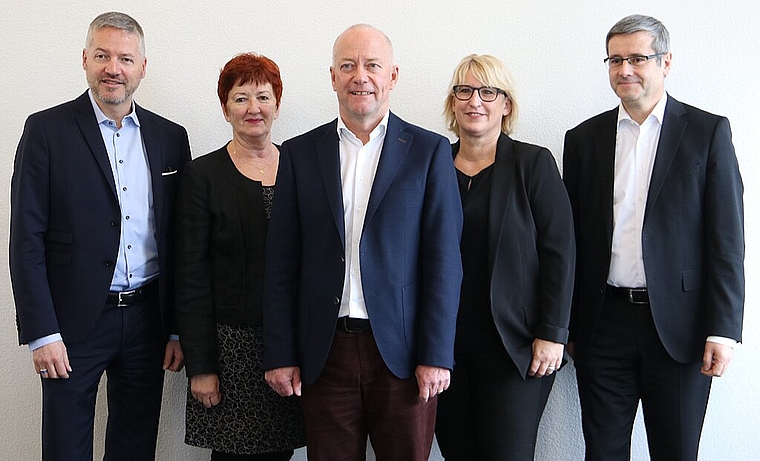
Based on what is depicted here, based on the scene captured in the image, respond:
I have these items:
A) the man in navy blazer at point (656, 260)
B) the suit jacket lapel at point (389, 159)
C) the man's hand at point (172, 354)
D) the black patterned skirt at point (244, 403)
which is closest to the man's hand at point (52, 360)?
Result: the man's hand at point (172, 354)

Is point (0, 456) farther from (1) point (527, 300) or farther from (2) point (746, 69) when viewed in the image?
(2) point (746, 69)

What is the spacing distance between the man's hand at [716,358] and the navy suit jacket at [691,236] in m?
0.04

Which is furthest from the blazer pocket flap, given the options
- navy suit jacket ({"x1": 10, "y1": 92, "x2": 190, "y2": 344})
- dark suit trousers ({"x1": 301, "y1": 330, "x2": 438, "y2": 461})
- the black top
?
navy suit jacket ({"x1": 10, "y1": 92, "x2": 190, "y2": 344})

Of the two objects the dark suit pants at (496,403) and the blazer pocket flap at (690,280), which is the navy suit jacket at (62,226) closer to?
the dark suit pants at (496,403)

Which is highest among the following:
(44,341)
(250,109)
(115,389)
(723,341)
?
(250,109)

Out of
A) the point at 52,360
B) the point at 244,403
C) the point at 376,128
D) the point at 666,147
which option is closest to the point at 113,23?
the point at 376,128

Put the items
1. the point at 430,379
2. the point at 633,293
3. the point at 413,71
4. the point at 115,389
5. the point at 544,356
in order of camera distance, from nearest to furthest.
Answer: the point at 430,379 → the point at 544,356 → the point at 633,293 → the point at 115,389 → the point at 413,71

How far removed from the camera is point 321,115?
9.43ft

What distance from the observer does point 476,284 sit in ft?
7.32

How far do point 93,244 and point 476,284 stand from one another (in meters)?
1.26

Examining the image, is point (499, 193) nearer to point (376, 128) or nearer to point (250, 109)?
point (376, 128)

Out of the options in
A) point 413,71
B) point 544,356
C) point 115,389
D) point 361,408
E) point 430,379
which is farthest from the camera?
point 413,71

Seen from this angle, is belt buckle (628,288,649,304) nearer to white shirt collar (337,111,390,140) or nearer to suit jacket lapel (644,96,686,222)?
suit jacket lapel (644,96,686,222)

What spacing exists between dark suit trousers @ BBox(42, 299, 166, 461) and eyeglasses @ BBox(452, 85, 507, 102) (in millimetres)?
1283
